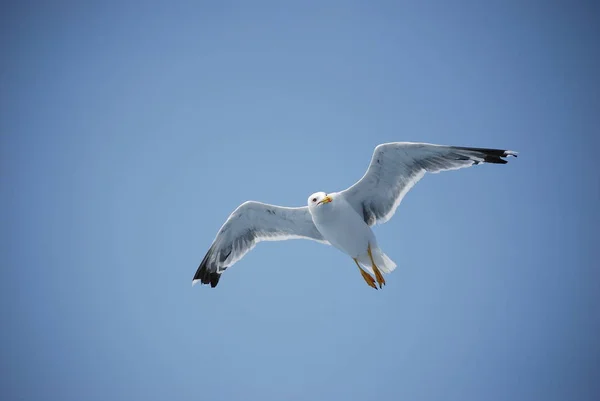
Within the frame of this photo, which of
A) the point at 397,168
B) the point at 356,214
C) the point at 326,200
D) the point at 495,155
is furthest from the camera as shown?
the point at 356,214

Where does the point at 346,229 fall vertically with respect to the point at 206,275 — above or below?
above

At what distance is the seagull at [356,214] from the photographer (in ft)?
26.0

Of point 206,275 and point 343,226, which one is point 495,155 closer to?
point 343,226

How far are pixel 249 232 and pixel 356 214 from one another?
230 centimetres

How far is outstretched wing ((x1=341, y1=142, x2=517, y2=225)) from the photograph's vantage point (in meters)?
7.82

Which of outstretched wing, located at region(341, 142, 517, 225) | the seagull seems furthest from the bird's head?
outstretched wing, located at region(341, 142, 517, 225)

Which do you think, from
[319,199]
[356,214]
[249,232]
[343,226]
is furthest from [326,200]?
[249,232]

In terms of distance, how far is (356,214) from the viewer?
27.4 ft

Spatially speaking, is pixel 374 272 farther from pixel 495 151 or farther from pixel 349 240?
pixel 495 151

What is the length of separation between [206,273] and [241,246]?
86cm

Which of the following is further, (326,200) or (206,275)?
(206,275)

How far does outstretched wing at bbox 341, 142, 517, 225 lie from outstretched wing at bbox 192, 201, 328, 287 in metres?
1.06

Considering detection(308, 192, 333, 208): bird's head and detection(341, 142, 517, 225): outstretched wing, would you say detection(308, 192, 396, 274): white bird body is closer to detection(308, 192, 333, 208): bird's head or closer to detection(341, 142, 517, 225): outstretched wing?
detection(308, 192, 333, 208): bird's head

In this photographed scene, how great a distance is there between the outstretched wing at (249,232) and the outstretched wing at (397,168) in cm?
106
